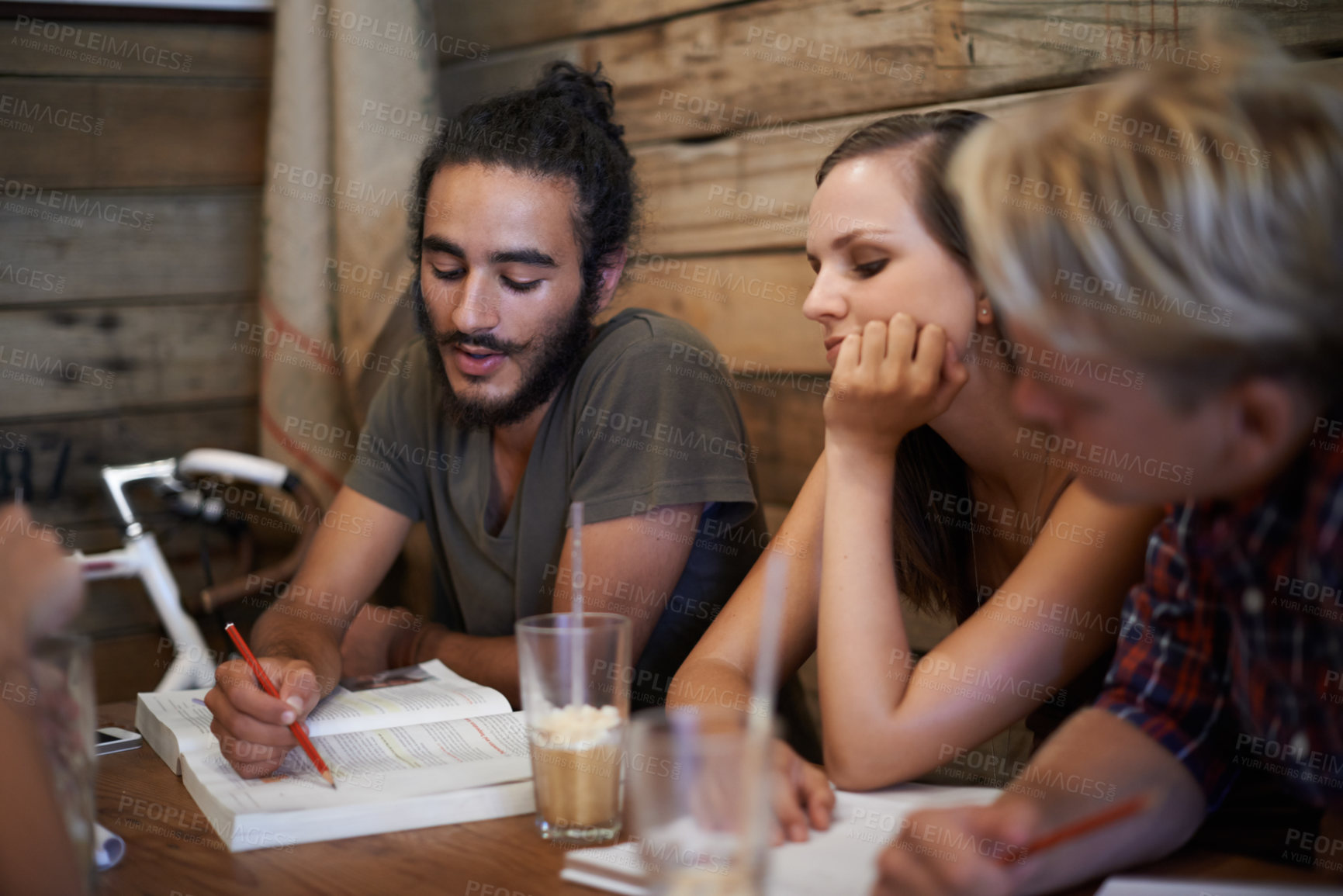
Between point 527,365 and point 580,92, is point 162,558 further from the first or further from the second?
point 580,92

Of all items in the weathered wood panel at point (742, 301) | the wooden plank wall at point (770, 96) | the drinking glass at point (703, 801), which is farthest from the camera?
the weathered wood panel at point (742, 301)

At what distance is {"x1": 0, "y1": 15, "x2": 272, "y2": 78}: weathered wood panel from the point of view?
200cm

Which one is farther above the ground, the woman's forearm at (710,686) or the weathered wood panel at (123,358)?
the weathered wood panel at (123,358)

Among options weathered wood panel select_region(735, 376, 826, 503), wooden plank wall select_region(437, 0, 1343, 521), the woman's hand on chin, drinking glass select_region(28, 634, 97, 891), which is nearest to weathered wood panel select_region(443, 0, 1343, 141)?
wooden plank wall select_region(437, 0, 1343, 521)

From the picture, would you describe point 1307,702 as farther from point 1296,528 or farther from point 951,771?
point 951,771

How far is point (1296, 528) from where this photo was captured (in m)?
0.69

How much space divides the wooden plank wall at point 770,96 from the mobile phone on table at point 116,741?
38.4 inches

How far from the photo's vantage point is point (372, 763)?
0.95 meters

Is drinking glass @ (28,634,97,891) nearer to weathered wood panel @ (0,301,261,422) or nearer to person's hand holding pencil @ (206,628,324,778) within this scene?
person's hand holding pencil @ (206,628,324,778)

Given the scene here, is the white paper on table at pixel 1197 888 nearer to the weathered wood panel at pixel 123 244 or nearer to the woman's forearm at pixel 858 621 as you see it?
the woman's forearm at pixel 858 621

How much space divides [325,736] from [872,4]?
1.17 metres

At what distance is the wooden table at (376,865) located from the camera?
73 centimetres

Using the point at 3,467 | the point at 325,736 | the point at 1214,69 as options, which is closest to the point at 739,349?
the point at 325,736

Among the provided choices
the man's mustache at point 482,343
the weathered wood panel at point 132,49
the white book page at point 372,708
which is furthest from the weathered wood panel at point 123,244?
the white book page at point 372,708
